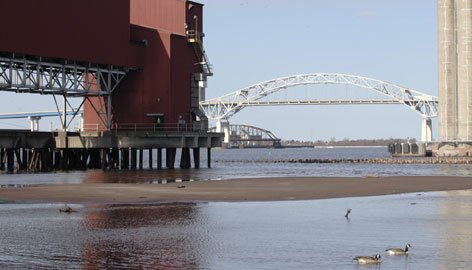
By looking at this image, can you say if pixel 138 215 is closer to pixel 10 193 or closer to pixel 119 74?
pixel 10 193

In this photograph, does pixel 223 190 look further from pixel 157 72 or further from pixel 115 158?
pixel 115 158

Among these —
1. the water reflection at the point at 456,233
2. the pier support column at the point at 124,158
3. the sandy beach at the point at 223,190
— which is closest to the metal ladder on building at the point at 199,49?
the pier support column at the point at 124,158

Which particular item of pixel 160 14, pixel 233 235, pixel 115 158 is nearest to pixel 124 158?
pixel 115 158

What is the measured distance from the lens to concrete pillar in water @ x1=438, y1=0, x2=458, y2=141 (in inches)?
5394

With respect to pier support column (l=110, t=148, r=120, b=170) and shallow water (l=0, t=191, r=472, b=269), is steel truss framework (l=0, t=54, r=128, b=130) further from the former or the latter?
shallow water (l=0, t=191, r=472, b=269)

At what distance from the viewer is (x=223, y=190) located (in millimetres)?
48531

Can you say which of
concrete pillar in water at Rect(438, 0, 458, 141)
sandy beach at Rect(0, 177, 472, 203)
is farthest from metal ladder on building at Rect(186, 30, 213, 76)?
concrete pillar in water at Rect(438, 0, 458, 141)

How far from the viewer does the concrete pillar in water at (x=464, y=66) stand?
13062 centimetres

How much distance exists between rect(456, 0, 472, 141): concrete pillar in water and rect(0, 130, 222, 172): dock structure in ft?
190

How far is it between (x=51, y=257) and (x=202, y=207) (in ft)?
47.4

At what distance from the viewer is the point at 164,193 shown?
45.6 m

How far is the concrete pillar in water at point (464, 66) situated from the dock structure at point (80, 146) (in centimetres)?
5784

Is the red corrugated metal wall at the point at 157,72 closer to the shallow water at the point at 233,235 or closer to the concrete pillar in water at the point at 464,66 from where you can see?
the shallow water at the point at 233,235

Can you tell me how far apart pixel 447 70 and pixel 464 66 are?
6445 mm
